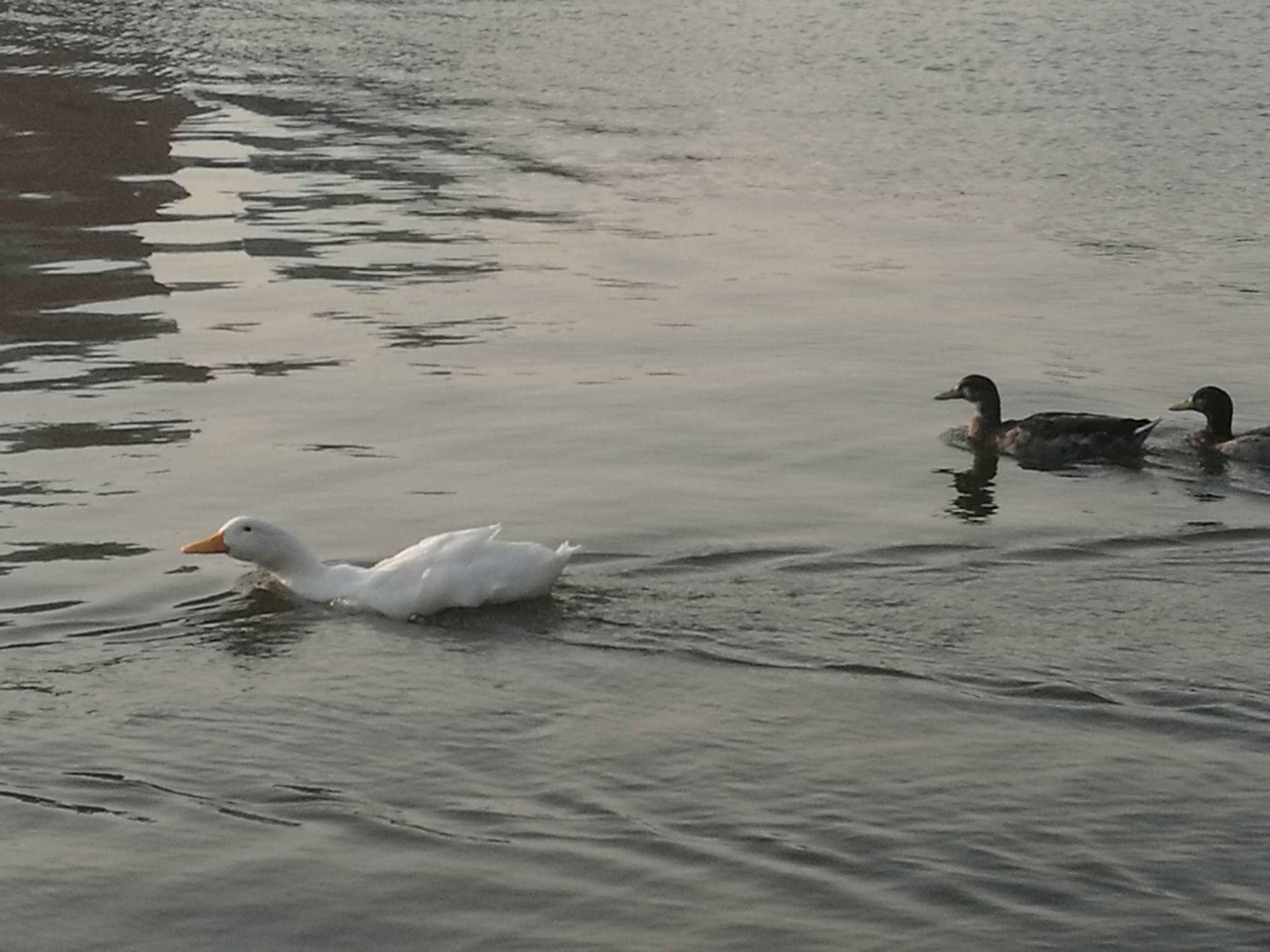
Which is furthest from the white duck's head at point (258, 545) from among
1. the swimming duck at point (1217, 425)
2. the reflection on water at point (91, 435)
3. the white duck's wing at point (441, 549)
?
the swimming duck at point (1217, 425)

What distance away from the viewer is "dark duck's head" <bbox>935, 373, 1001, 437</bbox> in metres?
13.4

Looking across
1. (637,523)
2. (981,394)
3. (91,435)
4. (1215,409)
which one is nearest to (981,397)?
(981,394)

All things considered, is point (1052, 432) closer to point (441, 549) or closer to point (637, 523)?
point (637, 523)

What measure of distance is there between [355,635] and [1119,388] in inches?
255

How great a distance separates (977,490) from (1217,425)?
1.86m

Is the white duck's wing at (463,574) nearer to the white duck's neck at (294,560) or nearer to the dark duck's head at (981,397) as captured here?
the white duck's neck at (294,560)

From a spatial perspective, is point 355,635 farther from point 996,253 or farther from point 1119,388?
point 996,253

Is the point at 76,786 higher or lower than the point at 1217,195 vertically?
lower

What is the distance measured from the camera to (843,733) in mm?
8391

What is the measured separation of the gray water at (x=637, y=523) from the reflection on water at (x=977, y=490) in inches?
2.4

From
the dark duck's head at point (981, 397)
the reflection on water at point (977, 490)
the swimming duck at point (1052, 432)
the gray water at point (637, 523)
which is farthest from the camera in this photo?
the dark duck's head at point (981, 397)

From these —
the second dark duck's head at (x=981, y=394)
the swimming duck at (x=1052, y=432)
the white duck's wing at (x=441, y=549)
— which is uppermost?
the second dark duck's head at (x=981, y=394)

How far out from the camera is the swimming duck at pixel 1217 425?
12797 millimetres

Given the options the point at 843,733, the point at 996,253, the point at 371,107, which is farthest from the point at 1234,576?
the point at 371,107
